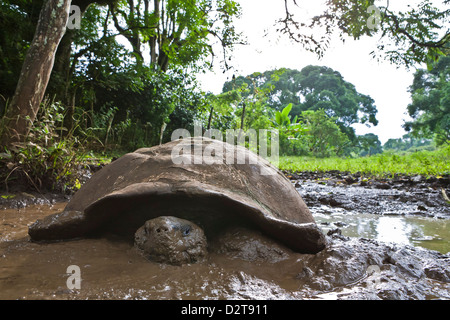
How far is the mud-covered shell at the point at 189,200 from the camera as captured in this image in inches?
61.7

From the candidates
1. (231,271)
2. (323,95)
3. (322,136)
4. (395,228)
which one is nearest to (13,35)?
(231,271)

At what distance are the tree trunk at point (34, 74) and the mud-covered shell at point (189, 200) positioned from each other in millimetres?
1797

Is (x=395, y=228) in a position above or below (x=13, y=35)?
→ below

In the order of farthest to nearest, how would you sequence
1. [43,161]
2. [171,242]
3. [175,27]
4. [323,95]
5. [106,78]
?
[323,95] < [175,27] < [106,78] < [43,161] < [171,242]

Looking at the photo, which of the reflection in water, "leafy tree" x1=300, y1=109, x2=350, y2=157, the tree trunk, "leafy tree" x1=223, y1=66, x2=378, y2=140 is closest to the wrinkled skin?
the reflection in water

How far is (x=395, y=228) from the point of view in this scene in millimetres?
2680

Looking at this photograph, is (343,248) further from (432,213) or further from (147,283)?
(432,213)

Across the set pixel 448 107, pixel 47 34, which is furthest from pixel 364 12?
pixel 448 107

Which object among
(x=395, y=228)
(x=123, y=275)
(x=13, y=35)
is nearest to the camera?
(x=123, y=275)

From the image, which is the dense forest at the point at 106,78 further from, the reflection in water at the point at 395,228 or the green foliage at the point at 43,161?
the reflection in water at the point at 395,228

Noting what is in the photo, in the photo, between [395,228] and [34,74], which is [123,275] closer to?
[395,228]

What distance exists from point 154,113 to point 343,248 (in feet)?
29.1

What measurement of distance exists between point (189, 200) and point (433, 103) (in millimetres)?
24394

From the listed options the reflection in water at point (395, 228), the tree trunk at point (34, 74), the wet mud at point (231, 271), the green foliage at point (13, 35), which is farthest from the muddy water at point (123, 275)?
the green foliage at point (13, 35)
